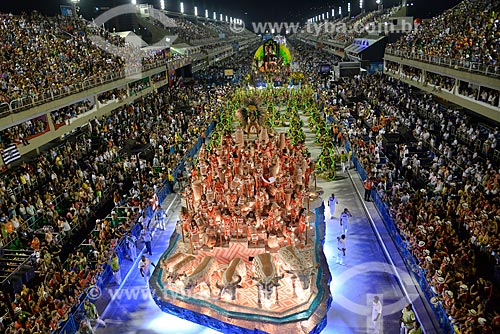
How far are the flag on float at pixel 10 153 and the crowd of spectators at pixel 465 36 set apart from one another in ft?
77.1

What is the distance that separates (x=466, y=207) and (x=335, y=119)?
16854mm

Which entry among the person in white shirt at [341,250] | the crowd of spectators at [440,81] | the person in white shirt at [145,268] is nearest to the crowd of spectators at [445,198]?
the crowd of spectators at [440,81]

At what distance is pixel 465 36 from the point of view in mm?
28844

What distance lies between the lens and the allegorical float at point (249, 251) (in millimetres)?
11148

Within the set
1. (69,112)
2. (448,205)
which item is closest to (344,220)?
(448,205)

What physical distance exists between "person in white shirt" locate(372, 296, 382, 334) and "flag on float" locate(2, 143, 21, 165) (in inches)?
A: 629

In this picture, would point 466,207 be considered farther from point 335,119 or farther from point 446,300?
point 335,119

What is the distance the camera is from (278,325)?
10.7 meters

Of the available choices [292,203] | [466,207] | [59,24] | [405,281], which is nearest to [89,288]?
[292,203]

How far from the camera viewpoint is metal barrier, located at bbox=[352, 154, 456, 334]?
982 cm

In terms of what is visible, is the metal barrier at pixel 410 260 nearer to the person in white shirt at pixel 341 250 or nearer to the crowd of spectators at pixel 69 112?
the person in white shirt at pixel 341 250

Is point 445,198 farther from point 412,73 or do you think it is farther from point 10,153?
point 412,73

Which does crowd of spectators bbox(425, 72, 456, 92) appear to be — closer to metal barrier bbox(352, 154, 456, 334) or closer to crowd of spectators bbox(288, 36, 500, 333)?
crowd of spectators bbox(288, 36, 500, 333)

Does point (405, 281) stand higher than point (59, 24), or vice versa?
point (59, 24)
